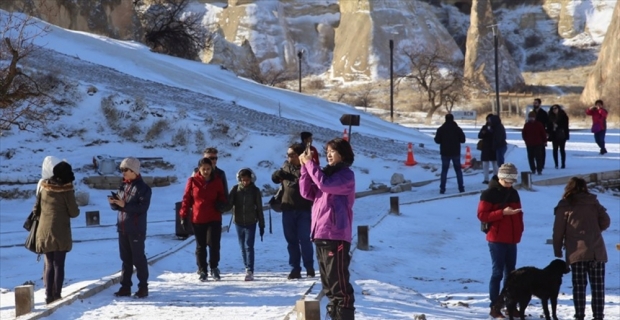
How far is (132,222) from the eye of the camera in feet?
37.4

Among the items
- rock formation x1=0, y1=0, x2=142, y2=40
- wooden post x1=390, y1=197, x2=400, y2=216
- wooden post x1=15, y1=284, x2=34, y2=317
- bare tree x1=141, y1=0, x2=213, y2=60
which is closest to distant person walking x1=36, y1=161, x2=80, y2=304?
wooden post x1=15, y1=284, x2=34, y2=317

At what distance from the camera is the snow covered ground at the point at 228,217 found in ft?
38.0

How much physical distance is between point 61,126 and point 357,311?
18.4 metres

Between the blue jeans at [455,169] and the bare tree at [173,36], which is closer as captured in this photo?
the blue jeans at [455,169]

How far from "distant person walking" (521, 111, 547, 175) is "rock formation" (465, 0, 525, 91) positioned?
1761 inches

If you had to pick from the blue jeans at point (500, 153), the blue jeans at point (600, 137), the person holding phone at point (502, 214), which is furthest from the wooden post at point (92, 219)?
the blue jeans at point (600, 137)

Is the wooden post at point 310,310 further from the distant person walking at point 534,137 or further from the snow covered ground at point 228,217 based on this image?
the distant person walking at point 534,137

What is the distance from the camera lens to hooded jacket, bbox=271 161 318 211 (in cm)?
1229

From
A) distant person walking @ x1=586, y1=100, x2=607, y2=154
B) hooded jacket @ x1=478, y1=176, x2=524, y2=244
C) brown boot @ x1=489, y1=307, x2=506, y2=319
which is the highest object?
distant person walking @ x1=586, y1=100, x2=607, y2=154

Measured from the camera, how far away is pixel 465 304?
482 inches

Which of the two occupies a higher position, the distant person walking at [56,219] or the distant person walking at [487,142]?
the distant person walking at [487,142]

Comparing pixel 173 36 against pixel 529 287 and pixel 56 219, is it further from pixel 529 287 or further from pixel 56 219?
pixel 529 287

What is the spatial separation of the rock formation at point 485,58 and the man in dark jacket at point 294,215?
2235 inches

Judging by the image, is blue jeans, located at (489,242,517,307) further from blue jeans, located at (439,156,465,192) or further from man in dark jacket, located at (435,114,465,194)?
blue jeans, located at (439,156,465,192)
